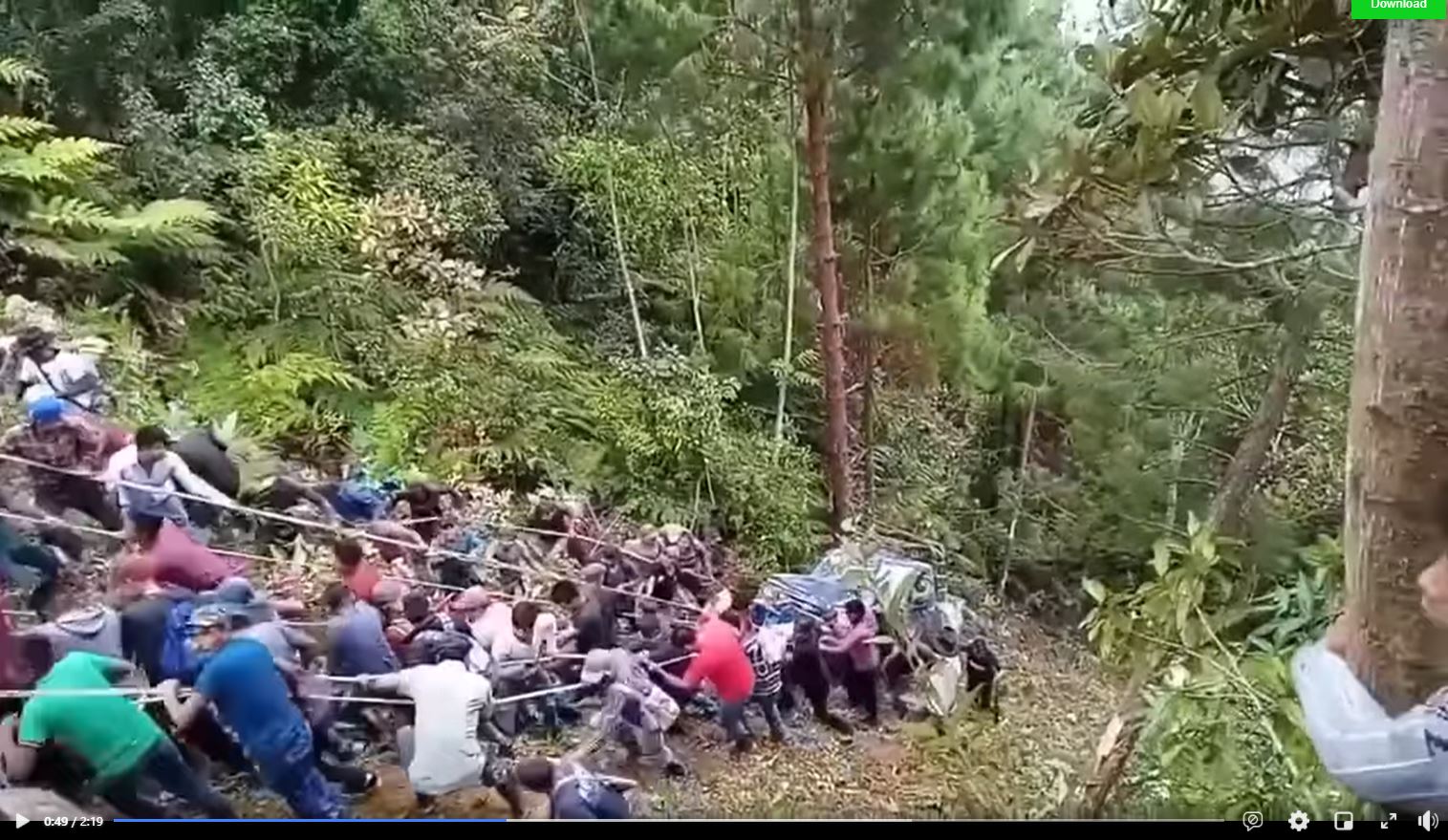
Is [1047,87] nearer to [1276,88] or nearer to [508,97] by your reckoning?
[1276,88]

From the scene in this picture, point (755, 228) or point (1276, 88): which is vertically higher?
point (1276, 88)

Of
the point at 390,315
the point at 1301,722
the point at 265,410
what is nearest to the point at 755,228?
the point at 390,315

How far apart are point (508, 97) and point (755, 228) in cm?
25

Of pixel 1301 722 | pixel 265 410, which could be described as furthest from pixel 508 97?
pixel 1301 722

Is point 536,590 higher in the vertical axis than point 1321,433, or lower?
lower

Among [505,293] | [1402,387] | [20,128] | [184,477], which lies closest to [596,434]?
[505,293]

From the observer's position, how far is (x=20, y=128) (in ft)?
4.18

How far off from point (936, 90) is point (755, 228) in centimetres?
20

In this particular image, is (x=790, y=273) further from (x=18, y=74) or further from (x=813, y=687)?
(x=18, y=74)

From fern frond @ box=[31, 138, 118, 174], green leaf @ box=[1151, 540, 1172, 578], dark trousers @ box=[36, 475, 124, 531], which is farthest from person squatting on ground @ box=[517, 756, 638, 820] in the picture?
fern frond @ box=[31, 138, 118, 174]

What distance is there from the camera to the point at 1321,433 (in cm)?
130

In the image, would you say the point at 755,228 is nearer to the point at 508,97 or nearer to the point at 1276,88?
the point at 508,97

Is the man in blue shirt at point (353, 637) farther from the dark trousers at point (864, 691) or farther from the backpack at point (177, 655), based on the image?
the dark trousers at point (864, 691)

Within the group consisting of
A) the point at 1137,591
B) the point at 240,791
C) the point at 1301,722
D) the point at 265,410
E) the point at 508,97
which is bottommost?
the point at 240,791
